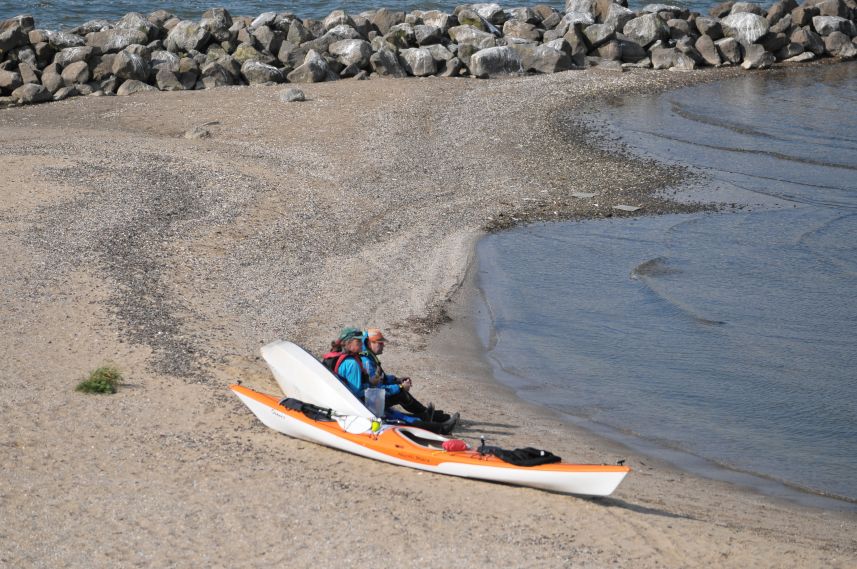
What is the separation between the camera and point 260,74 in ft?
104

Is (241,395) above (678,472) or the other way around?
above

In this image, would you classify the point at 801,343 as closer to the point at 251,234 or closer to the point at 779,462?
the point at 779,462

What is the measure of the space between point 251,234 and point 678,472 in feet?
31.7

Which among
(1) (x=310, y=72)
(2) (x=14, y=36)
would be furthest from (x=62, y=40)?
(1) (x=310, y=72)

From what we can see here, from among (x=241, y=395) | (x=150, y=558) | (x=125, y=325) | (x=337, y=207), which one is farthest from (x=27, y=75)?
(x=150, y=558)

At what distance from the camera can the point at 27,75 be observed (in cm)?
3098

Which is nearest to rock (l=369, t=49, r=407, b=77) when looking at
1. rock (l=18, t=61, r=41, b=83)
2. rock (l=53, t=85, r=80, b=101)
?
rock (l=53, t=85, r=80, b=101)

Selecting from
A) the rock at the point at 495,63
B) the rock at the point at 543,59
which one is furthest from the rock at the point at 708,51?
the rock at the point at 495,63

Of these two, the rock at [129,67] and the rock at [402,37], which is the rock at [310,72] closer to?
the rock at [402,37]

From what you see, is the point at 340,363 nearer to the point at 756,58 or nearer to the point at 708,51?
the point at 708,51

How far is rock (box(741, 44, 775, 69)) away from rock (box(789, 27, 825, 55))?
185 centimetres

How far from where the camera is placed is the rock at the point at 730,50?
119ft

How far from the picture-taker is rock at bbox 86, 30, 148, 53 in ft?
109

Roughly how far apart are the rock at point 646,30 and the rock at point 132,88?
1610cm
